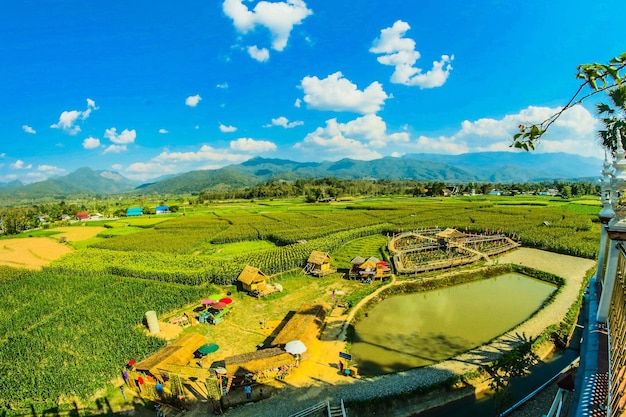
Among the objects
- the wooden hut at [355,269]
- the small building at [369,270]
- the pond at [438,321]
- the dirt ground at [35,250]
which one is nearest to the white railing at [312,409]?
the pond at [438,321]

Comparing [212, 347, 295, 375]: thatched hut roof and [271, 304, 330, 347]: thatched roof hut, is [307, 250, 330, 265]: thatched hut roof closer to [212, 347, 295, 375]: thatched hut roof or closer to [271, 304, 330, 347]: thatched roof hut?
[271, 304, 330, 347]: thatched roof hut

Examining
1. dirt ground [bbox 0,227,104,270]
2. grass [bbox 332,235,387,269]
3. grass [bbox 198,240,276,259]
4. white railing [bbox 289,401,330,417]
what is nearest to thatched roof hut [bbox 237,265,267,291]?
grass [bbox 332,235,387,269]

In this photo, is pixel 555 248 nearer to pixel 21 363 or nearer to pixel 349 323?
pixel 349 323

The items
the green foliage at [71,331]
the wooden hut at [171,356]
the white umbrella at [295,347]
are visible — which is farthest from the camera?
the white umbrella at [295,347]

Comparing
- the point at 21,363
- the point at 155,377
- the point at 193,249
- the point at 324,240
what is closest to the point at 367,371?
the point at 155,377

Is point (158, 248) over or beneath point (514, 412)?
over

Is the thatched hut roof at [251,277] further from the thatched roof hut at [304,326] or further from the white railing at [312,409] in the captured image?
the white railing at [312,409]

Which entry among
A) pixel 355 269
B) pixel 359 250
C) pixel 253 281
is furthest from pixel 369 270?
pixel 359 250
